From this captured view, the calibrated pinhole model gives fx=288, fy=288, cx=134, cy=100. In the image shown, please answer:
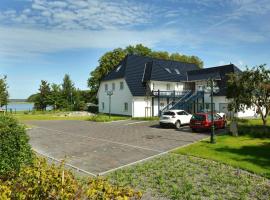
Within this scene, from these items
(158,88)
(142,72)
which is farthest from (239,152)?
(142,72)

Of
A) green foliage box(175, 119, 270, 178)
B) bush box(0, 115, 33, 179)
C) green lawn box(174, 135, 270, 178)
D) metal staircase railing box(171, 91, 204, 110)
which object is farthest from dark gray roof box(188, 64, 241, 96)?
bush box(0, 115, 33, 179)

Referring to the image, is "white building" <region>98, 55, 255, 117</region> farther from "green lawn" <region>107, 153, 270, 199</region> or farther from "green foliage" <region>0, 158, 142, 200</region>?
"green foliage" <region>0, 158, 142, 200</region>

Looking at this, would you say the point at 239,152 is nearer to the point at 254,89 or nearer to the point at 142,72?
the point at 254,89

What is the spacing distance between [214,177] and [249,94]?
584 inches

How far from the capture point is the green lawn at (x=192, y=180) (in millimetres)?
9170

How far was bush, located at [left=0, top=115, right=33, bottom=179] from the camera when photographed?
9211mm

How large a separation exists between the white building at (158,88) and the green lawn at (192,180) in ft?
84.1

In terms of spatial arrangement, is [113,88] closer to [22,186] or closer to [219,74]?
[219,74]

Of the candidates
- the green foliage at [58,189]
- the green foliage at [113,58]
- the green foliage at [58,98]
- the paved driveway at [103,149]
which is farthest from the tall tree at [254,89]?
the green foliage at [58,98]

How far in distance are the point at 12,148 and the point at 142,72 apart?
35.9m

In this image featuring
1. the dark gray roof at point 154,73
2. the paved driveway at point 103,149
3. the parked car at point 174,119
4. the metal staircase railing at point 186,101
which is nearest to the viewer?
the paved driveway at point 103,149

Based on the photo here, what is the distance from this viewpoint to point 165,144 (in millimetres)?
18375

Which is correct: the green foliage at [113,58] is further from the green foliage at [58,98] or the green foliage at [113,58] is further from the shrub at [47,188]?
the shrub at [47,188]

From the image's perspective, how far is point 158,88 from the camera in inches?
1711
